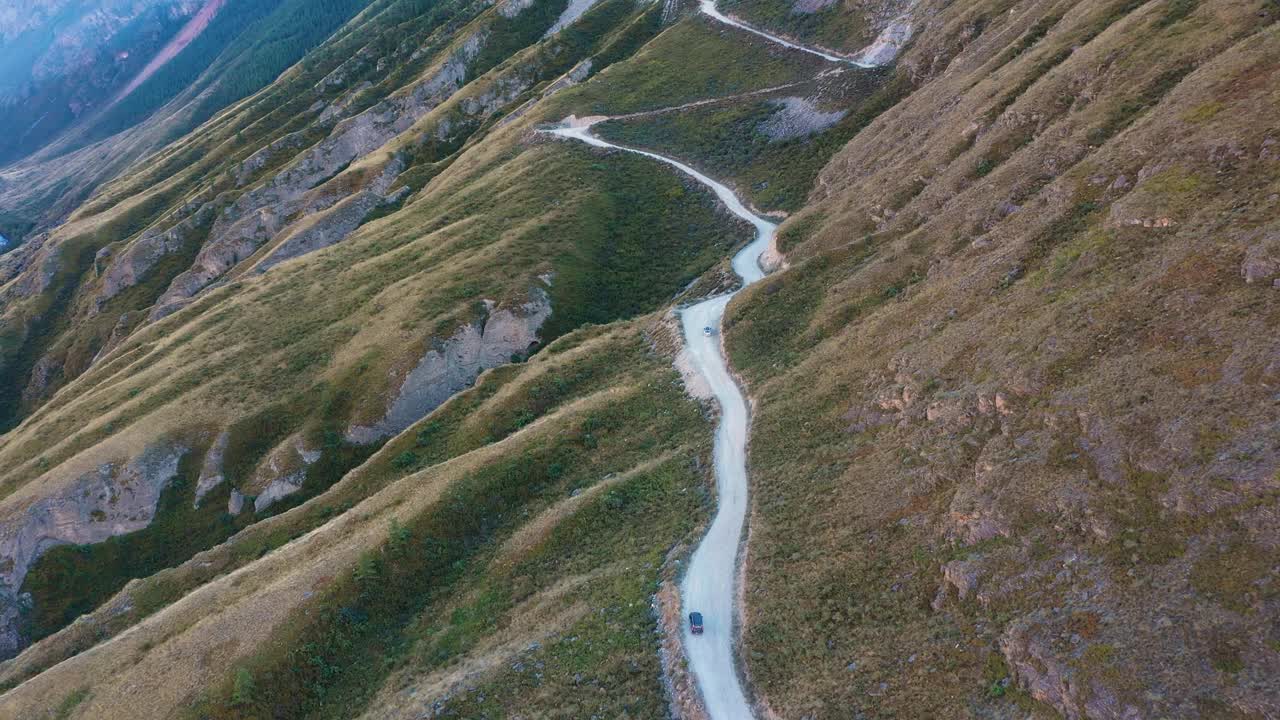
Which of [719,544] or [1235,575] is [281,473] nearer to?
[719,544]

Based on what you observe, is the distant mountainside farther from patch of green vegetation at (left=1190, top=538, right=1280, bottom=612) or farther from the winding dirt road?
the winding dirt road

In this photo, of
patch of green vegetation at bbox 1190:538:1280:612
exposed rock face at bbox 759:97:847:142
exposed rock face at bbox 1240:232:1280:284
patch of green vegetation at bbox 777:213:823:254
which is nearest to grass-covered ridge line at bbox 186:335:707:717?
patch of green vegetation at bbox 1190:538:1280:612

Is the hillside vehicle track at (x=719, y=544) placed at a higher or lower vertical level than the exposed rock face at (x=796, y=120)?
lower

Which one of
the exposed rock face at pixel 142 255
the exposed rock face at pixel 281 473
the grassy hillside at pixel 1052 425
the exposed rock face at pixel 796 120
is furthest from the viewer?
the exposed rock face at pixel 142 255

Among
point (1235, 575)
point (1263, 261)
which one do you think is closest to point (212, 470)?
point (1235, 575)

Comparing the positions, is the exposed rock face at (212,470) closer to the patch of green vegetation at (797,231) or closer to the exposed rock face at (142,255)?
the patch of green vegetation at (797,231)

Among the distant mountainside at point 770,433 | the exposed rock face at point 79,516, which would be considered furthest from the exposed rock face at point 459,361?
the exposed rock face at point 79,516

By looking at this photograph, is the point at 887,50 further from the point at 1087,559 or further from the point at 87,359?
the point at 87,359

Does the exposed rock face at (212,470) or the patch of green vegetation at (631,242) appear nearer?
the exposed rock face at (212,470)
